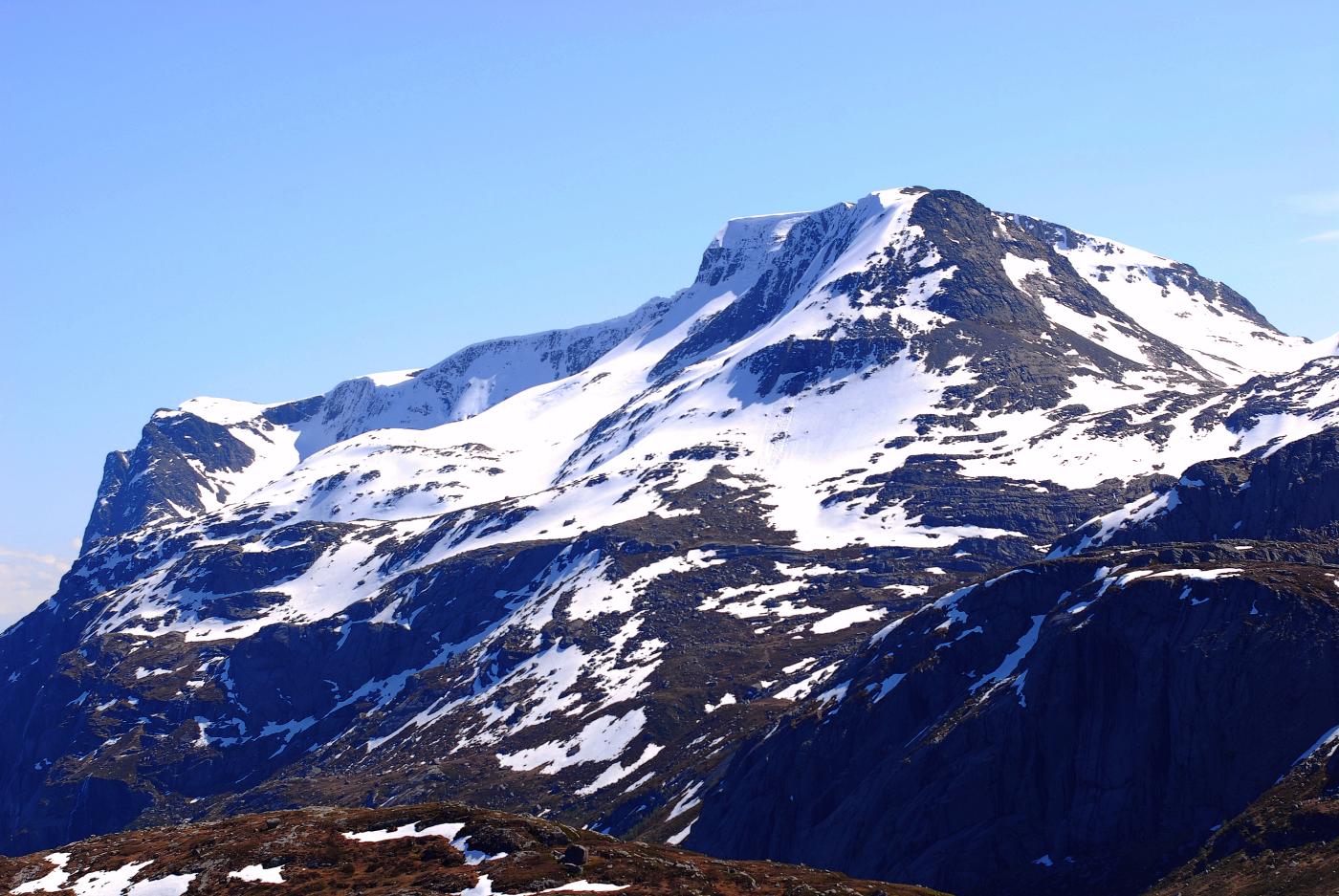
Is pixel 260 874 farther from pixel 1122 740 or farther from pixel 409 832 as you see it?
pixel 1122 740

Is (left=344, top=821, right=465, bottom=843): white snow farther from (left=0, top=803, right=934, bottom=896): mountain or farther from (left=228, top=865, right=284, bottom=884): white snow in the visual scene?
(left=228, top=865, right=284, bottom=884): white snow

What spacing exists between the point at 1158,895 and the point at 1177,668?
37.0 metres

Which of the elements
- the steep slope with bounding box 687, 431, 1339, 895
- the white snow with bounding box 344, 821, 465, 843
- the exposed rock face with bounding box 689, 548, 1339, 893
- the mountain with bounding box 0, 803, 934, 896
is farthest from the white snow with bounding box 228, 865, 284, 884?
the steep slope with bounding box 687, 431, 1339, 895

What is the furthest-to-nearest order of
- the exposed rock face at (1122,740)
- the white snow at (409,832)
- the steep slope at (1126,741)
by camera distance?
1. the exposed rock face at (1122,740)
2. the steep slope at (1126,741)
3. the white snow at (409,832)

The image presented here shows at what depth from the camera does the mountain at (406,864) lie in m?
113

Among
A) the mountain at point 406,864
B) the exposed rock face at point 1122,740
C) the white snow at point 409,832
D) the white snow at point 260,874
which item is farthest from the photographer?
the exposed rock face at point 1122,740

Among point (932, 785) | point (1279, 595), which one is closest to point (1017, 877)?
point (932, 785)

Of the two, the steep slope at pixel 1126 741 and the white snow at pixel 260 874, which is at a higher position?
the white snow at pixel 260 874

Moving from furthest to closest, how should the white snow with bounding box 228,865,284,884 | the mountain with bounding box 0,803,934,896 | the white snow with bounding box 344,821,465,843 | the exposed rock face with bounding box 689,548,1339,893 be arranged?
the exposed rock face with bounding box 689,548,1339,893 < the white snow with bounding box 344,821,465,843 < the white snow with bounding box 228,865,284,884 < the mountain with bounding box 0,803,934,896

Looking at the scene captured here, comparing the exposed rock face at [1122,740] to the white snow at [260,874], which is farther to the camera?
the exposed rock face at [1122,740]

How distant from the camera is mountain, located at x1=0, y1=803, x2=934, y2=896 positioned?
371 feet

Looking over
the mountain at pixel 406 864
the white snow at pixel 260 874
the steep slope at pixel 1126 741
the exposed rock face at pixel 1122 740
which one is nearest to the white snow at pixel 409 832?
the mountain at pixel 406 864

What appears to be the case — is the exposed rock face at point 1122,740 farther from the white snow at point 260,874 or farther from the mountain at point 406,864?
the white snow at point 260,874

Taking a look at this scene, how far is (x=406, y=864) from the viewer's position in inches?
4749
